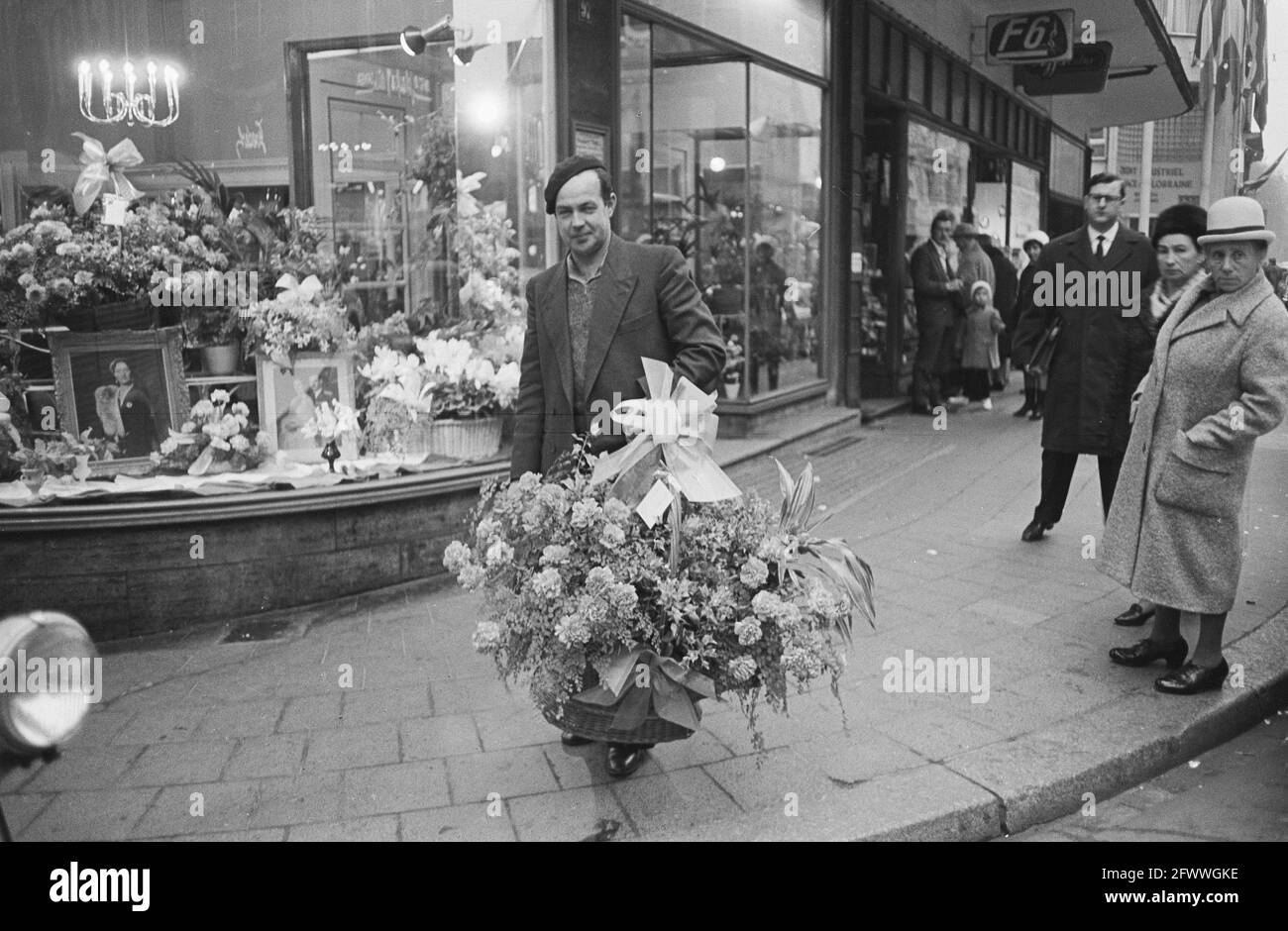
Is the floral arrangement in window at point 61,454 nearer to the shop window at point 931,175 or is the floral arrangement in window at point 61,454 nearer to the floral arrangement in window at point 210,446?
the floral arrangement in window at point 210,446

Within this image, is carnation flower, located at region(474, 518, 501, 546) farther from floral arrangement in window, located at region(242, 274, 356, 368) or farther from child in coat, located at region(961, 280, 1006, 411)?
child in coat, located at region(961, 280, 1006, 411)

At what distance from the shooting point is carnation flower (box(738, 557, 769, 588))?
3.59 m

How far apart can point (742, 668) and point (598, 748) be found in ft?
3.27

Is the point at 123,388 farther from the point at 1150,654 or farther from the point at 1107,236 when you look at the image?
the point at 1107,236

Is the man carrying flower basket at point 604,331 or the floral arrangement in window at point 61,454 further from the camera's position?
the floral arrangement in window at point 61,454

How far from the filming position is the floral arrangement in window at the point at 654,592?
3.55 meters

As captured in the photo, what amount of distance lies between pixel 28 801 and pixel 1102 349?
5.74 metres

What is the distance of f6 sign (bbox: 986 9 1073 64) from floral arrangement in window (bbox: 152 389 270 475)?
1005 cm

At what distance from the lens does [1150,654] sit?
17.0ft

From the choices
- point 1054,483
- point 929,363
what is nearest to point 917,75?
point 929,363

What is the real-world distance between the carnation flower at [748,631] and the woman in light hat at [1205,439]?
7.53ft

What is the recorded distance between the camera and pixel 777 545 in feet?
12.1

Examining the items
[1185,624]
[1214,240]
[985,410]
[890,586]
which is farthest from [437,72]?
[985,410]

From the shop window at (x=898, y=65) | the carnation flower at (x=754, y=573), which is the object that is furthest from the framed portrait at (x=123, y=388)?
the shop window at (x=898, y=65)
